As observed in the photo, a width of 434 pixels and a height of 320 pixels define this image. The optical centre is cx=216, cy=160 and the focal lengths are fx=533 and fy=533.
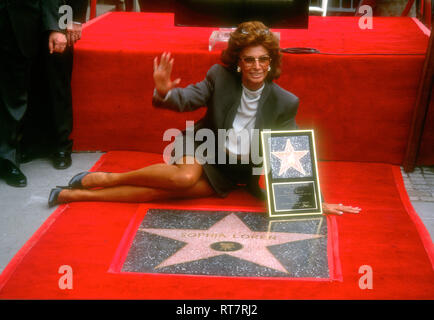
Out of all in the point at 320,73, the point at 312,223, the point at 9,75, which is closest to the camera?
the point at 312,223

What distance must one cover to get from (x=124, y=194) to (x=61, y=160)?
781 mm

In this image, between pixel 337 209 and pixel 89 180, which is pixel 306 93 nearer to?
pixel 337 209

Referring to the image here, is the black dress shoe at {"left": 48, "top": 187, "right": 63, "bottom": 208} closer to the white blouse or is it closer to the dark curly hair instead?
the white blouse

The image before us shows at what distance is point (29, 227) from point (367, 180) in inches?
81.7

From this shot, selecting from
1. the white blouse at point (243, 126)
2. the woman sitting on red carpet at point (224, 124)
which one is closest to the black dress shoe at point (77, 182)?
the woman sitting on red carpet at point (224, 124)

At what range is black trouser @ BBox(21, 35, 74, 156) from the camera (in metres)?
3.44

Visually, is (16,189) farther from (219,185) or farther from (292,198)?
(292,198)

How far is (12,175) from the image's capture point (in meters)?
3.28

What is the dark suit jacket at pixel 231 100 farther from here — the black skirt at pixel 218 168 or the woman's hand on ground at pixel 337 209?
the woman's hand on ground at pixel 337 209

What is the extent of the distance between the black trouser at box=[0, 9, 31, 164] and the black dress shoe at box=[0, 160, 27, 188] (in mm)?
→ 40

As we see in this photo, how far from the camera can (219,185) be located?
3078 millimetres

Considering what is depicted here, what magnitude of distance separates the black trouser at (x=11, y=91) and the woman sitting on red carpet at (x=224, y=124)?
57 cm

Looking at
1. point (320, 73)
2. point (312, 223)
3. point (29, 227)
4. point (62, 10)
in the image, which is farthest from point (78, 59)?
point (312, 223)

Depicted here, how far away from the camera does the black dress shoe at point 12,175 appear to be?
326 cm
